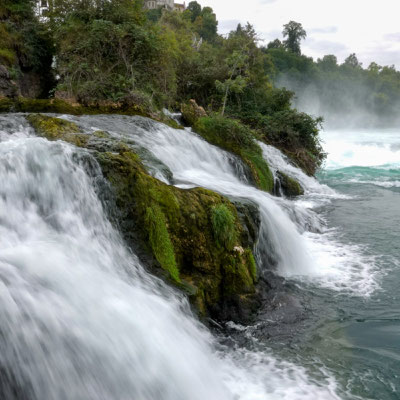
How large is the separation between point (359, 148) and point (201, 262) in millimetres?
25806

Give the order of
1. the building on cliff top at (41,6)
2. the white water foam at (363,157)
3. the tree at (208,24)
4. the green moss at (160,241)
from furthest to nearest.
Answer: the tree at (208,24) → the white water foam at (363,157) → the building on cliff top at (41,6) → the green moss at (160,241)

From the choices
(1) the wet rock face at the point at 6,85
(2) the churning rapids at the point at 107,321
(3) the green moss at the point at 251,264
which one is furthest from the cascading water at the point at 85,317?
(1) the wet rock face at the point at 6,85

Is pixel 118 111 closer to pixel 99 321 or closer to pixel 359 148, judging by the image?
pixel 99 321

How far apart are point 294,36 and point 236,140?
72151 millimetres

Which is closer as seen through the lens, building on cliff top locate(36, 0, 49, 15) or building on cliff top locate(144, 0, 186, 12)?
building on cliff top locate(36, 0, 49, 15)

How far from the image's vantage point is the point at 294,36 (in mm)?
76812

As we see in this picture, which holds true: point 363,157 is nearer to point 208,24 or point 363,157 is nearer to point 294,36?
point 208,24

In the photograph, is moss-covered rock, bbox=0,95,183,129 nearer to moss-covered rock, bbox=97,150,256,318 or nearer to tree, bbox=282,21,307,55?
moss-covered rock, bbox=97,150,256,318

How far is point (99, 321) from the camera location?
3.92m

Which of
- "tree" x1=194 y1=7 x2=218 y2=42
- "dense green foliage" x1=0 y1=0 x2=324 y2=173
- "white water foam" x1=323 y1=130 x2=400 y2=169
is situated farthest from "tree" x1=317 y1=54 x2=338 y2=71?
"dense green foliage" x1=0 y1=0 x2=324 y2=173

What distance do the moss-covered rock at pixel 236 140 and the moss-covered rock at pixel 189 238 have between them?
20.8 ft

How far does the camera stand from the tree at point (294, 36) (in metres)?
75.9

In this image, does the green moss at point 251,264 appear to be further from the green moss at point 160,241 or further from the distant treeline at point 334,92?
the distant treeline at point 334,92

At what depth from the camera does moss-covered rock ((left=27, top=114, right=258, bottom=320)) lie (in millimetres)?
5430
